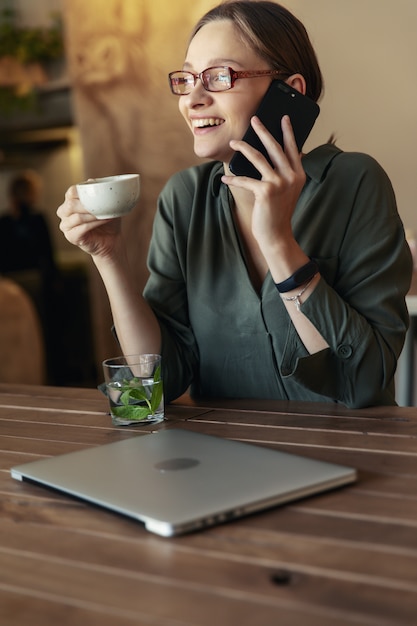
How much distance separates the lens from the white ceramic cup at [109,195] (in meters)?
1.27

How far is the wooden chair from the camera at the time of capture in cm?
289

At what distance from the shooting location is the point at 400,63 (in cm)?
380

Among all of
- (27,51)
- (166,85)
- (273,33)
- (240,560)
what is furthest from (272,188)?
(27,51)

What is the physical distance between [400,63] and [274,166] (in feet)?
8.91

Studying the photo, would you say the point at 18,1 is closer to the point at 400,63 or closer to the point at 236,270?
the point at 400,63

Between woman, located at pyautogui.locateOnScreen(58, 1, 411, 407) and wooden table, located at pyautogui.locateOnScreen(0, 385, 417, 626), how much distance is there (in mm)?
300

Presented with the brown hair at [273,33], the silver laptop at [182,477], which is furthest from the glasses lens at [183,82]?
the silver laptop at [182,477]

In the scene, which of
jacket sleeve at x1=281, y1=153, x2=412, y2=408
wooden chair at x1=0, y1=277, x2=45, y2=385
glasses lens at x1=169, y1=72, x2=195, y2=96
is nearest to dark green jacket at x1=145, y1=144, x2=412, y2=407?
jacket sleeve at x1=281, y1=153, x2=412, y2=408

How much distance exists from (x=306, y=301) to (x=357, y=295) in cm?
14

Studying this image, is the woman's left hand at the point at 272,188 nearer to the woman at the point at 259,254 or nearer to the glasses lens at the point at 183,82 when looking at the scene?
the woman at the point at 259,254

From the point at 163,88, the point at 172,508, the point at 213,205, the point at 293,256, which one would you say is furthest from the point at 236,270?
the point at 163,88

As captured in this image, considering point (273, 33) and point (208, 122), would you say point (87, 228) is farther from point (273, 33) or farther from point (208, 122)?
point (273, 33)

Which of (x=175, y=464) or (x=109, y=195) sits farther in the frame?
(x=109, y=195)

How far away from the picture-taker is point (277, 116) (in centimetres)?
141
